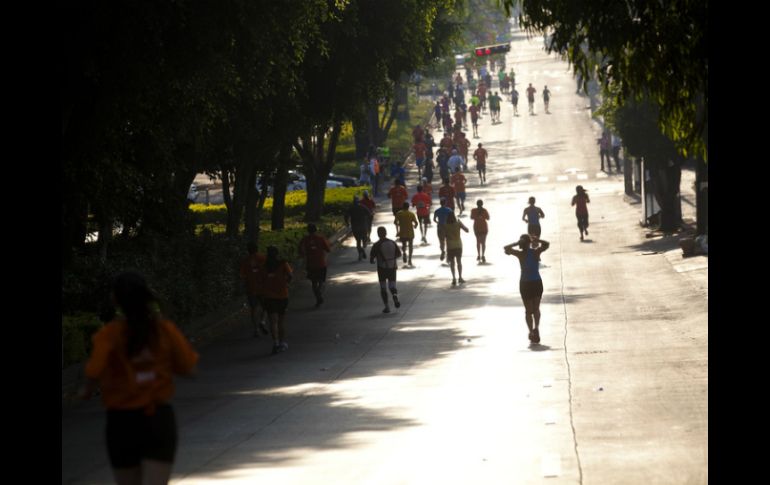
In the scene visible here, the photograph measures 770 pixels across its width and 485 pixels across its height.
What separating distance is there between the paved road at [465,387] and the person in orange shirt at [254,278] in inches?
25.8

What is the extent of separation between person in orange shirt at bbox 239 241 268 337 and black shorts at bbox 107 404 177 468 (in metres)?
15.8

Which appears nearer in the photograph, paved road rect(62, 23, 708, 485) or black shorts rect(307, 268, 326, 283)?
paved road rect(62, 23, 708, 485)

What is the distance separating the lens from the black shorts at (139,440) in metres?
7.81

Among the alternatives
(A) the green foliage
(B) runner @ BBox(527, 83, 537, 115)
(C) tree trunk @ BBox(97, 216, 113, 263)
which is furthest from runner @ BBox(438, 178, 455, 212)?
(B) runner @ BBox(527, 83, 537, 115)

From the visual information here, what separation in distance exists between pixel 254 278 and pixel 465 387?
6987 millimetres

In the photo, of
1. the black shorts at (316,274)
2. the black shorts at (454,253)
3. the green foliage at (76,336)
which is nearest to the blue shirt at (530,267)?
the green foliage at (76,336)

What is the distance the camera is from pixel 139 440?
7.82 metres

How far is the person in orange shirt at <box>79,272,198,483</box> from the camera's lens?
7.82 m

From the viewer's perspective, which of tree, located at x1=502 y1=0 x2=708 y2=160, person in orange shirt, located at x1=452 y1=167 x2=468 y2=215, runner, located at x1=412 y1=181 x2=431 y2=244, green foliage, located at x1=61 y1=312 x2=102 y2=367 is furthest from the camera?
person in orange shirt, located at x1=452 y1=167 x2=468 y2=215

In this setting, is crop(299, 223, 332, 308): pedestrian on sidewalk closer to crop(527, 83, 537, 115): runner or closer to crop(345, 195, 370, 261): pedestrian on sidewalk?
crop(345, 195, 370, 261): pedestrian on sidewalk

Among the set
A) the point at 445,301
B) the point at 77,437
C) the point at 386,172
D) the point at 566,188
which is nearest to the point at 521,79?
the point at 386,172

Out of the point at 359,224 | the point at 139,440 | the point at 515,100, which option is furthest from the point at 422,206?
the point at 515,100

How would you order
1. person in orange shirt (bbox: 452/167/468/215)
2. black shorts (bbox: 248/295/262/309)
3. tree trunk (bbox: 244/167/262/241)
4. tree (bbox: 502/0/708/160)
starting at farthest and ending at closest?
person in orange shirt (bbox: 452/167/468/215), tree trunk (bbox: 244/167/262/241), black shorts (bbox: 248/295/262/309), tree (bbox: 502/0/708/160)

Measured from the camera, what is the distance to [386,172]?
62.6 meters
